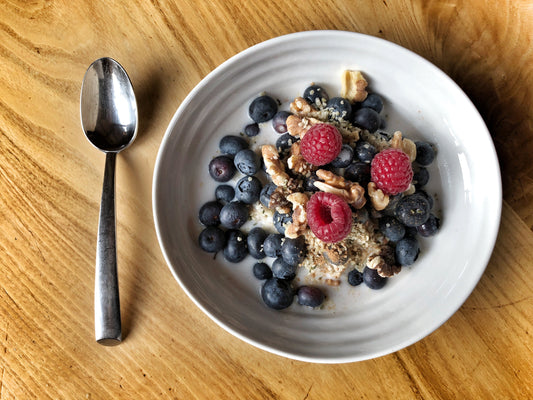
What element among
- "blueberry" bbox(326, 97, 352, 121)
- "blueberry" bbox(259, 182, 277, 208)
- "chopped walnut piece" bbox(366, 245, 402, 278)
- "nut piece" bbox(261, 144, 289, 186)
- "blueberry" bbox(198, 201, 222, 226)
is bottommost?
"chopped walnut piece" bbox(366, 245, 402, 278)

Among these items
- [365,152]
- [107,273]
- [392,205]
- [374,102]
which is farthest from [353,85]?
[107,273]

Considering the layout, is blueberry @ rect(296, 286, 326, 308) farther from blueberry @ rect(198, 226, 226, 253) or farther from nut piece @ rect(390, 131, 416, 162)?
nut piece @ rect(390, 131, 416, 162)

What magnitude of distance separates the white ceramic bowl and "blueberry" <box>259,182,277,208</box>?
119 mm

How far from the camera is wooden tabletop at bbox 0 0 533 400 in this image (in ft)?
3.17

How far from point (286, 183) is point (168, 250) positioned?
0.29 meters

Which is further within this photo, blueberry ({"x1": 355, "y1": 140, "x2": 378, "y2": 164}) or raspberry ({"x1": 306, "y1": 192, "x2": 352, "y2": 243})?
blueberry ({"x1": 355, "y1": 140, "x2": 378, "y2": 164})

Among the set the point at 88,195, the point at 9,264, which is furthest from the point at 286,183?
the point at 9,264

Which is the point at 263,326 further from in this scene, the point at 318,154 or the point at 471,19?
the point at 471,19

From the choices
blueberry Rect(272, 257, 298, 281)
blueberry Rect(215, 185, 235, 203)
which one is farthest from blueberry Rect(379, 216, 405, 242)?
blueberry Rect(215, 185, 235, 203)

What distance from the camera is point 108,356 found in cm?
100

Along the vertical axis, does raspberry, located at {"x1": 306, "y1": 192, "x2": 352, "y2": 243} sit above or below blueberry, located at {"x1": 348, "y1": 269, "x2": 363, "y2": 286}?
above

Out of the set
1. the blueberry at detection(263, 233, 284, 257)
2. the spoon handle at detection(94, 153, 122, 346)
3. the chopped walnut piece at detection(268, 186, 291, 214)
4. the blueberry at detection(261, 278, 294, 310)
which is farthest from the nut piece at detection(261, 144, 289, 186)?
the spoon handle at detection(94, 153, 122, 346)

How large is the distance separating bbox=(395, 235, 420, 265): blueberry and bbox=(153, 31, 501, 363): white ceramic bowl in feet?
0.17

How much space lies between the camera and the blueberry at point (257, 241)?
0.94 metres
